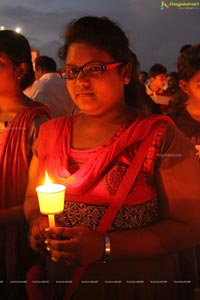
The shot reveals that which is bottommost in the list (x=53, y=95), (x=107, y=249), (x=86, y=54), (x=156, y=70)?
(x=107, y=249)

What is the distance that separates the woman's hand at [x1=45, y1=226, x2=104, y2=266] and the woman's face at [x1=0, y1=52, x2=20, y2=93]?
51.3 inches

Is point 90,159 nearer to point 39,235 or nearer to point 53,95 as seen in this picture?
point 39,235

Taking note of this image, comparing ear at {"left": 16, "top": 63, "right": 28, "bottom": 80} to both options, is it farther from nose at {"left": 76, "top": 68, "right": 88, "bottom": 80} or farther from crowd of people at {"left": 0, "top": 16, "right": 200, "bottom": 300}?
nose at {"left": 76, "top": 68, "right": 88, "bottom": 80}

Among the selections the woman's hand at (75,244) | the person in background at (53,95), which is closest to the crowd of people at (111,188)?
the woman's hand at (75,244)

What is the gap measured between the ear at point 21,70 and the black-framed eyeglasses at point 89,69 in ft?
2.90

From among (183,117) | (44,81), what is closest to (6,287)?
(183,117)

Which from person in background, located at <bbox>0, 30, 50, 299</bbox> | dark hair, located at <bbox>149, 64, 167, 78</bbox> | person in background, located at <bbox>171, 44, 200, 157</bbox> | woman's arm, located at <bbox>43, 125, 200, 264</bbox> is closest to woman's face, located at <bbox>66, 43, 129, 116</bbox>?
woman's arm, located at <bbox>43, 125, 200, 264</bbox>

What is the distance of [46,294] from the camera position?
173 cm

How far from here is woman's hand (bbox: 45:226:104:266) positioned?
4.63 ft

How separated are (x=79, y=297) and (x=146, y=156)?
66cm

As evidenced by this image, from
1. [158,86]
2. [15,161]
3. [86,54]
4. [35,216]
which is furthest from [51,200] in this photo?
[158,86]

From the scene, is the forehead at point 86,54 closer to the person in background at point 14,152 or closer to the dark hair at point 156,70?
the person in background at point 14,152

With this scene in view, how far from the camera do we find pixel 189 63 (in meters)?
2.66

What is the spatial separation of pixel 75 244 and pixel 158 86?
5.55 meters
